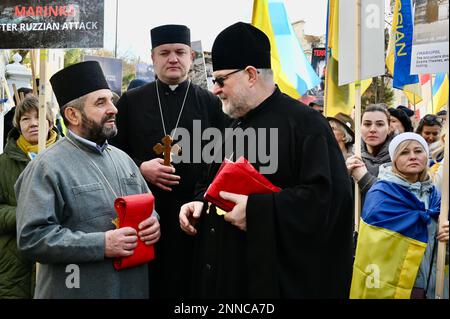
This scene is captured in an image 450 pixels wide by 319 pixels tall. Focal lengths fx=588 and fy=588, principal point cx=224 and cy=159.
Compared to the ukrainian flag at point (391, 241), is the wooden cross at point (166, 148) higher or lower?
higher

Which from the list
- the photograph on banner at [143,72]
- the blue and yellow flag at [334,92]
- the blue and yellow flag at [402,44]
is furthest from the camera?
the photograph on banner at [143,72]

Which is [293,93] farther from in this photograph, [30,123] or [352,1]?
[30,123]

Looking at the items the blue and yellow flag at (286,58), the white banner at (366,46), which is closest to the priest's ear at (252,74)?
the white banner at (366,46)

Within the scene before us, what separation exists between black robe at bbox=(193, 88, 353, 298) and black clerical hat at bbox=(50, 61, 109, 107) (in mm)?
1010

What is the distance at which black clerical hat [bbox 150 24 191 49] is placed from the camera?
4.73 meters

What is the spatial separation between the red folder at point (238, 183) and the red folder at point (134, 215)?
0.40 metres

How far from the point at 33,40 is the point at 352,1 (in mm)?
2834

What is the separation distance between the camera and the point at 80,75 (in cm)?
359

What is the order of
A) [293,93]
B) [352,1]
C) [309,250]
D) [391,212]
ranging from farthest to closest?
[293,93] → [352,1] → [391,212] → [309,250]

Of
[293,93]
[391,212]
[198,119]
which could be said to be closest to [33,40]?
[198,119]

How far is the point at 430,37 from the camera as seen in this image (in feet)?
12.7

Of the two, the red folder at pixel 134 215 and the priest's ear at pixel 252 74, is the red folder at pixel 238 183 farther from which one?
the priest's ear at pixel 252 74

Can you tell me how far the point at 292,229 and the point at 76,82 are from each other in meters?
1.58

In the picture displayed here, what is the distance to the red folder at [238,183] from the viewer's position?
10.5 feet
